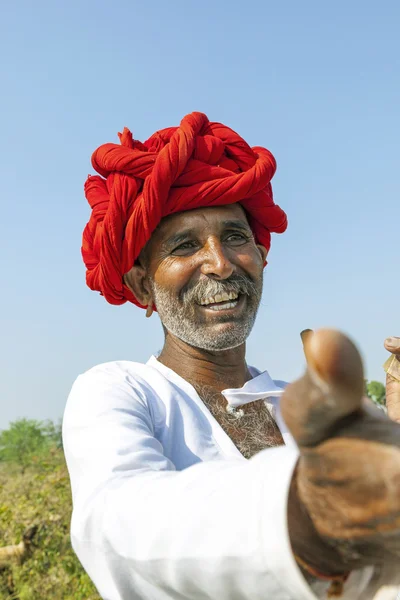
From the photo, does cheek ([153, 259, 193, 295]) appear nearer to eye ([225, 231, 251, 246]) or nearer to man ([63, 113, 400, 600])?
man ([63, 113, 400, 600])

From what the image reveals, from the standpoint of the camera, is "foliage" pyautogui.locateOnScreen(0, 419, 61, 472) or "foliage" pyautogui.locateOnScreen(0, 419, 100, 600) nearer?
"foliage" pyautogui.locateOnScreen(0, 419, 100, 600)

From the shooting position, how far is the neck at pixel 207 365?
2.83 metres

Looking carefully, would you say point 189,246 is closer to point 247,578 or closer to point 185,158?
point 185,158

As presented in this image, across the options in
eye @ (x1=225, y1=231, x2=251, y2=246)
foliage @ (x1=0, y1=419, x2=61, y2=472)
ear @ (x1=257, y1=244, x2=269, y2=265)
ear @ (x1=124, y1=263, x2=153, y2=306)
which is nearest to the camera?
eye @ (x1=225, y1=231, x2=251, y2=246)

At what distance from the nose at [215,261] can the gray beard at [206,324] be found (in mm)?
42

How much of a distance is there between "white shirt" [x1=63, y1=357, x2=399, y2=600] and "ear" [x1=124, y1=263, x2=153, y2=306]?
1.25 metres

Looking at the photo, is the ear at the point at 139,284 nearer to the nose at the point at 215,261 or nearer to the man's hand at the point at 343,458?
the nose at the point at 215,261

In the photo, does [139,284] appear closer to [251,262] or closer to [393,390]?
[251,262]

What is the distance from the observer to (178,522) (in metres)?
1.11

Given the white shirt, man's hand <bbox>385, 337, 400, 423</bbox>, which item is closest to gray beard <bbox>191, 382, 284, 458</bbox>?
man's hand <bbox>385, 337, 400, 423</bbox>

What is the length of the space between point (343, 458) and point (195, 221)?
2.03 meters

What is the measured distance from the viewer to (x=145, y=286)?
10.3 ft

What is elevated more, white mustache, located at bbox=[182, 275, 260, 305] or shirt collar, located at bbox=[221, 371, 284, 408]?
white mustache, located at bbox=[182, 275, 260, 305]

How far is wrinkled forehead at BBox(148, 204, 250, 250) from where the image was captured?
285 centimetres
